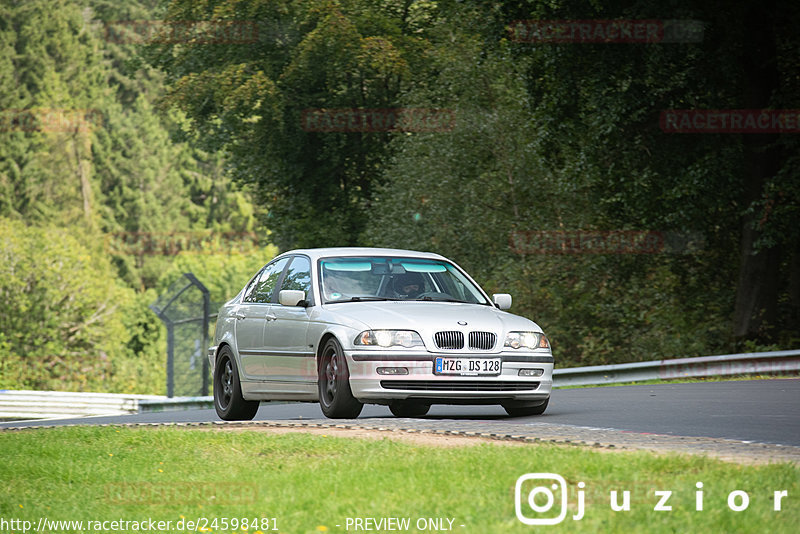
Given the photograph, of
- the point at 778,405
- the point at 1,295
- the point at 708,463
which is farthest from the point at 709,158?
the point at 1,295

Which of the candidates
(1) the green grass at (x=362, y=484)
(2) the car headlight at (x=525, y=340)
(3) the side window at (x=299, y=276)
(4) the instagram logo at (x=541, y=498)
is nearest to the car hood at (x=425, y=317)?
(2) the car headlight at (x=525, y=340)

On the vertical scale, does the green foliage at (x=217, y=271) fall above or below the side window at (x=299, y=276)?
below

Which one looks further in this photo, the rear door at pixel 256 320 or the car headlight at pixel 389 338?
the rear door at pixel 256 320

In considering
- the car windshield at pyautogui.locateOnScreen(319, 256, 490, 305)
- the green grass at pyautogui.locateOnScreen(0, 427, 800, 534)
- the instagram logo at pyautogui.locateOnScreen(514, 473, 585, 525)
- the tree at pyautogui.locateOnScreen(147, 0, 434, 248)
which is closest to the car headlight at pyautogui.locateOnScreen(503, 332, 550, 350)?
the car windshield at pyautogui.locateOnScreen(319, 256, 490, 305)

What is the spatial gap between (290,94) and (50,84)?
54942mm

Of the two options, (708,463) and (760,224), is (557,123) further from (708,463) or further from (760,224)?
(708,463)

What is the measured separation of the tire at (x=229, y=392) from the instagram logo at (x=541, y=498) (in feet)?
21.4

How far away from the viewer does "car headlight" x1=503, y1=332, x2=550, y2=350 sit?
12539mm

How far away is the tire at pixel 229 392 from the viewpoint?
14242 mm

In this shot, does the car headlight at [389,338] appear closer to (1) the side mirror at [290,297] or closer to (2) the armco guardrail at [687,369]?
(1) the side mirror at [290,297]

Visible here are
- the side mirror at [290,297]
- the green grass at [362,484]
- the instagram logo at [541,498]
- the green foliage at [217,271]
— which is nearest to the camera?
the instagram logo at [541,498]

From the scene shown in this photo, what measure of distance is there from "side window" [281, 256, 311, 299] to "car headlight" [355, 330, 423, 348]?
1360 mm

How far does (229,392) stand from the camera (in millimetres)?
14508

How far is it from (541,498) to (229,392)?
7.53 meters
